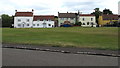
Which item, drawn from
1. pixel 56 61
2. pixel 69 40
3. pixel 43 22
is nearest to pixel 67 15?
pixel 43 22

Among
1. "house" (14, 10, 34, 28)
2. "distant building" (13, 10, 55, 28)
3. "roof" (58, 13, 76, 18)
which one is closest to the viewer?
"distant building" (13, 10, 55, 28)

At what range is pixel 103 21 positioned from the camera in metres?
95.7

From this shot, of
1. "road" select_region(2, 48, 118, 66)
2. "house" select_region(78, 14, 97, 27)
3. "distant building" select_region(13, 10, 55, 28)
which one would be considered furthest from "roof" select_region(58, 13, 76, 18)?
"road" select_region(2, 48, 118, 66)

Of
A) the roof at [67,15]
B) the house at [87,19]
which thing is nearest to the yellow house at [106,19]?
the house at [87,19]

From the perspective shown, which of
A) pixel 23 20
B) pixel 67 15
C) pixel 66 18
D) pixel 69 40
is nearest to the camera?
pixel 69 40

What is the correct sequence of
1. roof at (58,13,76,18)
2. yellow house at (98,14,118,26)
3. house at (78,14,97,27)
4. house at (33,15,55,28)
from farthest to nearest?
roof at (58,13,76,18), house at (78,14,97,27), yellow house at (98,14,118,26), house at (33,15,55,28)

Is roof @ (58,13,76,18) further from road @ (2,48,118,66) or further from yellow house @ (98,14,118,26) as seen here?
road @ (2,48,118,66)

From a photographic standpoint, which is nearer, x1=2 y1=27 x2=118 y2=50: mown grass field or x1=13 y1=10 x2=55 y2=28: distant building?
x1=2 y1=27 x2=118 y2=50: mown grass field

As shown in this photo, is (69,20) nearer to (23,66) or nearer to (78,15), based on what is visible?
(78,15)

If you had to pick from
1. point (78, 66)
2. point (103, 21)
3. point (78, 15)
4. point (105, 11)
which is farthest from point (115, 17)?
point (78, 66)

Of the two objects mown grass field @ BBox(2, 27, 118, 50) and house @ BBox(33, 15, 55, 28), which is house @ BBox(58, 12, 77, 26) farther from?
mown grass field @ BBox(2, 27, 118, 50)

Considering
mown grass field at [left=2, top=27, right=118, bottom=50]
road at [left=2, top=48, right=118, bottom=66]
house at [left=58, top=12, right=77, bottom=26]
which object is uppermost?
house at [left=58, top=12, right=77, bottom=26]

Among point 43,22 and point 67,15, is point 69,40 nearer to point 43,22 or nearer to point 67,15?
point 43,22

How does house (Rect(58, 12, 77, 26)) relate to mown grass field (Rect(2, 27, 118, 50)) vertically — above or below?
above
